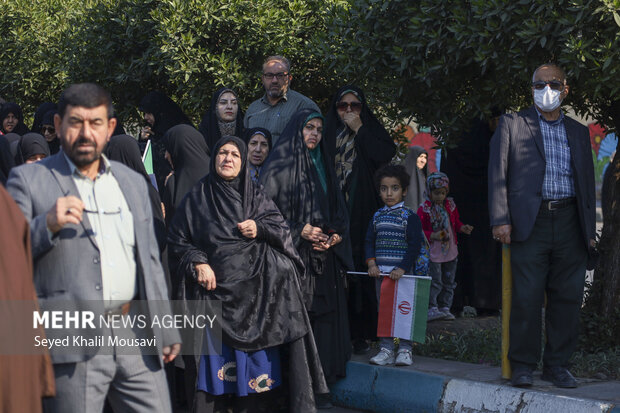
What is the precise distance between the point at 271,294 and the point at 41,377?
268 centimetres

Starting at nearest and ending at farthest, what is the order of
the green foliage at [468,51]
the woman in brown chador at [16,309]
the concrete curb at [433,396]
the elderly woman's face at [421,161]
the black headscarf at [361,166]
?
the woman in brown chador at [16,309]
the concrete curb at [433,396]
the green foliage at [468,51]
the black headscarf at [361,166]
the elderly woman's face at [421,161]

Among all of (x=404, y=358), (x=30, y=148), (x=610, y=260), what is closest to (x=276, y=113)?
(x=30, y=148)

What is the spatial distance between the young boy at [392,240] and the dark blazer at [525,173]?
936mm

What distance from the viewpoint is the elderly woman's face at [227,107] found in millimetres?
7695

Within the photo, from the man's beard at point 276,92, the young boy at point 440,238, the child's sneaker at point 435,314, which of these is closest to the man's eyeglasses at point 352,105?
the man's beard at point 276,92

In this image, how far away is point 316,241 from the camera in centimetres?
644

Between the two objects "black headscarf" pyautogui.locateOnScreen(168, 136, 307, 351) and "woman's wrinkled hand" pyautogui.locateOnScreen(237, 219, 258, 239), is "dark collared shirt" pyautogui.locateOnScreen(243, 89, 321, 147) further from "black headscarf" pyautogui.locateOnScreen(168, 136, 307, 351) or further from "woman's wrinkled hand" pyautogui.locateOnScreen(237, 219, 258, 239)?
"woman's wrinkled hand" pyautogui.locateOnScreen(237, 219, 258, 239)

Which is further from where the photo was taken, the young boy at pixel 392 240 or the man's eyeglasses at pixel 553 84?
the young boy at pixel 392 240

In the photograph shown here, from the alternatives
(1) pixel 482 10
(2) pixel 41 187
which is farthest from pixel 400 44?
(2) pixel 41 187

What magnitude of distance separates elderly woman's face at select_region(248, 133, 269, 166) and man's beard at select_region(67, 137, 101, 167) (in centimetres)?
353

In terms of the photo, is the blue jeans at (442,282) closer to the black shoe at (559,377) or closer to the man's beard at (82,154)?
the black shoe at (559,377)

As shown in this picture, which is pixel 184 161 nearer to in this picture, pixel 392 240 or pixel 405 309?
pixel 392 240

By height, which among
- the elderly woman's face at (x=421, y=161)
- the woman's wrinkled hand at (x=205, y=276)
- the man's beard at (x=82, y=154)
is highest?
the elderly woman's face at (x=421, y=161)

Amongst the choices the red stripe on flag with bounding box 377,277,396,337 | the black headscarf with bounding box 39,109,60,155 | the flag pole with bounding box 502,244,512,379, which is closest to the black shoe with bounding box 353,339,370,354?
the red stripe on flag with bounding box 377,277,396,337
